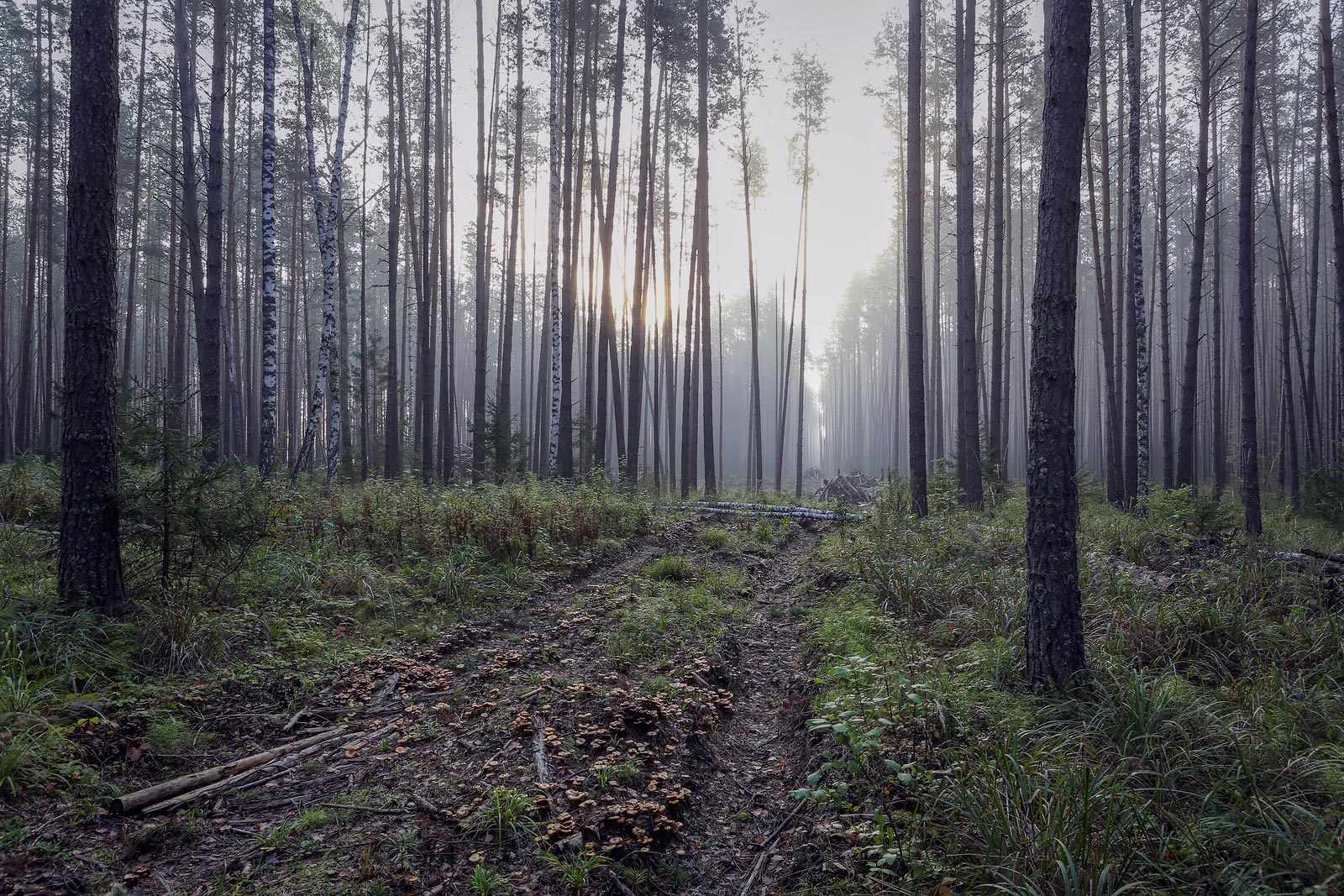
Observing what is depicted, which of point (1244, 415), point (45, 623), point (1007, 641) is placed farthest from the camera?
point (1244, 415)

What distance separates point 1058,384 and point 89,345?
22.7 feet

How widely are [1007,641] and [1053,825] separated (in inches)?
96.9

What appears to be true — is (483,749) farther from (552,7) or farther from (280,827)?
(552,7)

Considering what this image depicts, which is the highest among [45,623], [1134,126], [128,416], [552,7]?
[552,7]

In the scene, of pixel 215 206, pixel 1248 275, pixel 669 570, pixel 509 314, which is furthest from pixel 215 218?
Result: pixel 1248 275

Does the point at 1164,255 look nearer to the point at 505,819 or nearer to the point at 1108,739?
the point at 1108,739

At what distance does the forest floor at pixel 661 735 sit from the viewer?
2568 millimetres

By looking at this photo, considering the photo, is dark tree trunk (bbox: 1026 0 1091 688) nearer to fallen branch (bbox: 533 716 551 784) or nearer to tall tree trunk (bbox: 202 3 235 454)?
fallen branch (bbox: 533 716 551 784)

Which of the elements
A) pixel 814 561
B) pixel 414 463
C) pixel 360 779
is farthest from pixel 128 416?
pixel 414 463

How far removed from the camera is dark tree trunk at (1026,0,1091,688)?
3.93 metres

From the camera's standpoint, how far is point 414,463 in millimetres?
22625

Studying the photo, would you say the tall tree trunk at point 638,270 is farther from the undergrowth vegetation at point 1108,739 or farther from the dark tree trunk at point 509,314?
the undergrowth vegetation at point 1108,739

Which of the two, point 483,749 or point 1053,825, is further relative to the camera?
point 483,749

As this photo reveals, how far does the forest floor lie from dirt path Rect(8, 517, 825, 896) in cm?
2
